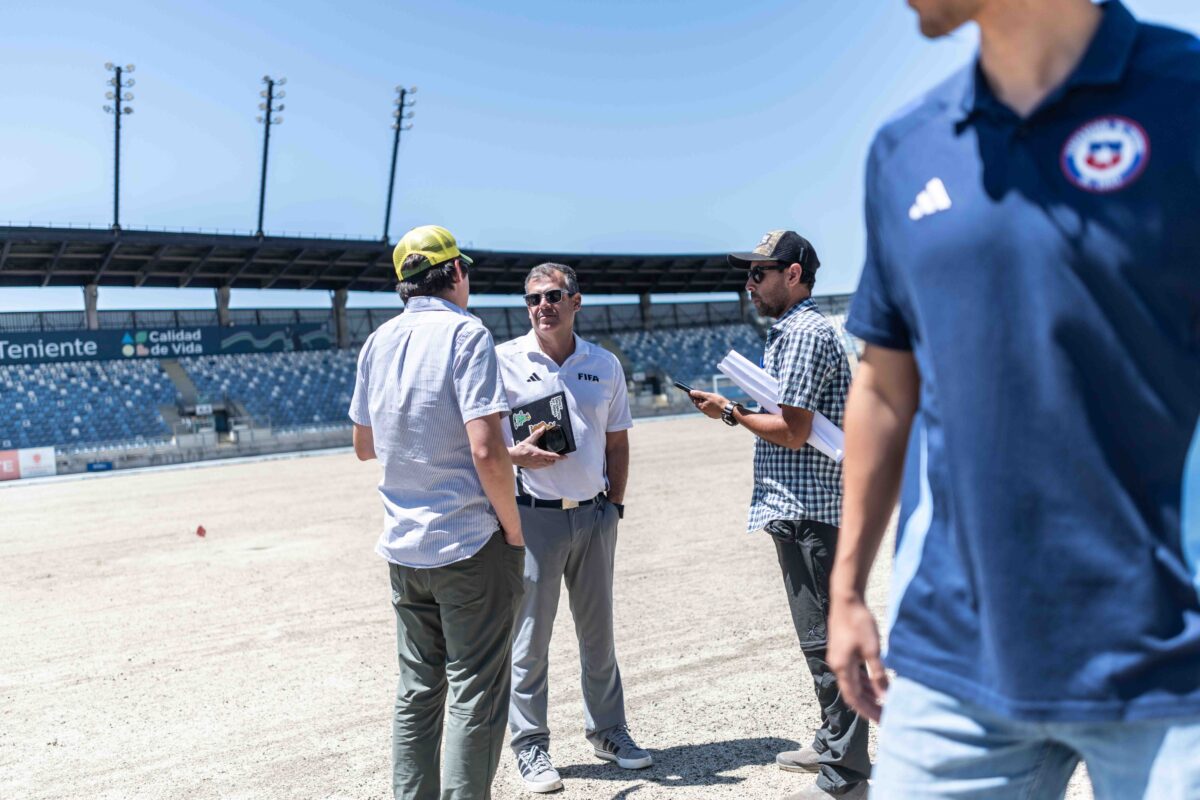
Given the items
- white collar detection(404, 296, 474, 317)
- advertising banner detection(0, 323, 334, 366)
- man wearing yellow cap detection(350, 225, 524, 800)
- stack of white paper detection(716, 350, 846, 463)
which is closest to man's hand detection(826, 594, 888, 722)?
man wearing yellow cap detection(350, 225, 524, 800)

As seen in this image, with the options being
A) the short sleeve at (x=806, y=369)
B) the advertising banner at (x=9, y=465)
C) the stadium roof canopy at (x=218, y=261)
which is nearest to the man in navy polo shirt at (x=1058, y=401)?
the short sleeve at (x=806, y=369)

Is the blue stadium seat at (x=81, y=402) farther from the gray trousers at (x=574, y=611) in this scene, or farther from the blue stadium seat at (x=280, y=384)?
the gray trousers at (x=574, y=611)

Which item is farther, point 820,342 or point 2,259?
point 2,259

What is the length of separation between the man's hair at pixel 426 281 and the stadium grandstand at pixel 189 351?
32894 millimetres

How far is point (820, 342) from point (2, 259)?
43.4m

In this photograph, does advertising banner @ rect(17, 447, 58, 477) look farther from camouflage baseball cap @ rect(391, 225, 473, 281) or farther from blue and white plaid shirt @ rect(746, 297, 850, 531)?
blue and white plaid shirt @ rect(746, 297, 850, 531)

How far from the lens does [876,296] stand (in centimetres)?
154

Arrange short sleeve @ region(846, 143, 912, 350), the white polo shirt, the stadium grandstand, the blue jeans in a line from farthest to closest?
the stadium grandstand, the white polo shirt, short sleeve @ region(846, 143, 912, 350), the blue jeans

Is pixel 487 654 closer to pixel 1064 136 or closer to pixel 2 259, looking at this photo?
pixel 1064 136

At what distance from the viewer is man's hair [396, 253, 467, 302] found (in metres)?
3.35

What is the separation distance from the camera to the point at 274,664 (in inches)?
238

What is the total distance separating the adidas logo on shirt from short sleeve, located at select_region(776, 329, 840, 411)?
209cm

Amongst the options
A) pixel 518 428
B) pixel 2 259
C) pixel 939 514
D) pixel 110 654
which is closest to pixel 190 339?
pixel 2 259

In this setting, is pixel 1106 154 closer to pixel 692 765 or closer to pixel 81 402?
pixel 692 765
